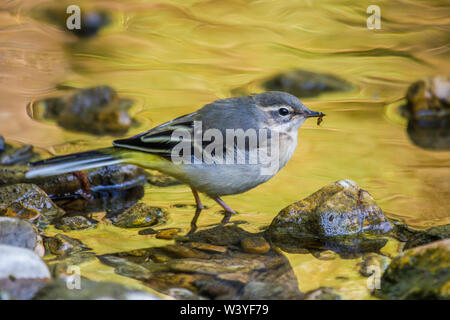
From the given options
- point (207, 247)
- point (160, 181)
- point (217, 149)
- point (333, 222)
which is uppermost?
point (217, 149)

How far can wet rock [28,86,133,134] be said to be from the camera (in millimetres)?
10062

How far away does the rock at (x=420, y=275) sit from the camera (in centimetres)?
468

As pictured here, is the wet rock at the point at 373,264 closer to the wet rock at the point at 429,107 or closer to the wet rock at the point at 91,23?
the wet rock at the point at 429,107

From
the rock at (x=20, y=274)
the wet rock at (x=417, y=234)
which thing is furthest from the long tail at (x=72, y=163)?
the wet rock at (x=417, y=234)

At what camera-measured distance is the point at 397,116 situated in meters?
10.8

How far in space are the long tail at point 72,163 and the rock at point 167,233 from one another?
951 mm

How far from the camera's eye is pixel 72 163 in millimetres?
6344

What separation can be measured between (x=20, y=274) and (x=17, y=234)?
2.73 ft

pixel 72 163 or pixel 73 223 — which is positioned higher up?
pixel 72 163

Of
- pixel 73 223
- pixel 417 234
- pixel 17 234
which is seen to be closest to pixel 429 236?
pixel 417 234

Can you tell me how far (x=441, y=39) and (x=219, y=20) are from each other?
17.3 feet

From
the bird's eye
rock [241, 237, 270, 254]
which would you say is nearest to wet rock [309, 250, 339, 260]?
rock [241, 237, 270, 254]

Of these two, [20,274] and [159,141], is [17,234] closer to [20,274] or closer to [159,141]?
[20,274]

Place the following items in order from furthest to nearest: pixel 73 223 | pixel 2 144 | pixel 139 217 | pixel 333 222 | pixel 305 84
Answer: pixel 305 84 < pixel 2 144 < pixel 139 217 < pixel 73 223 < pixel 333 222
